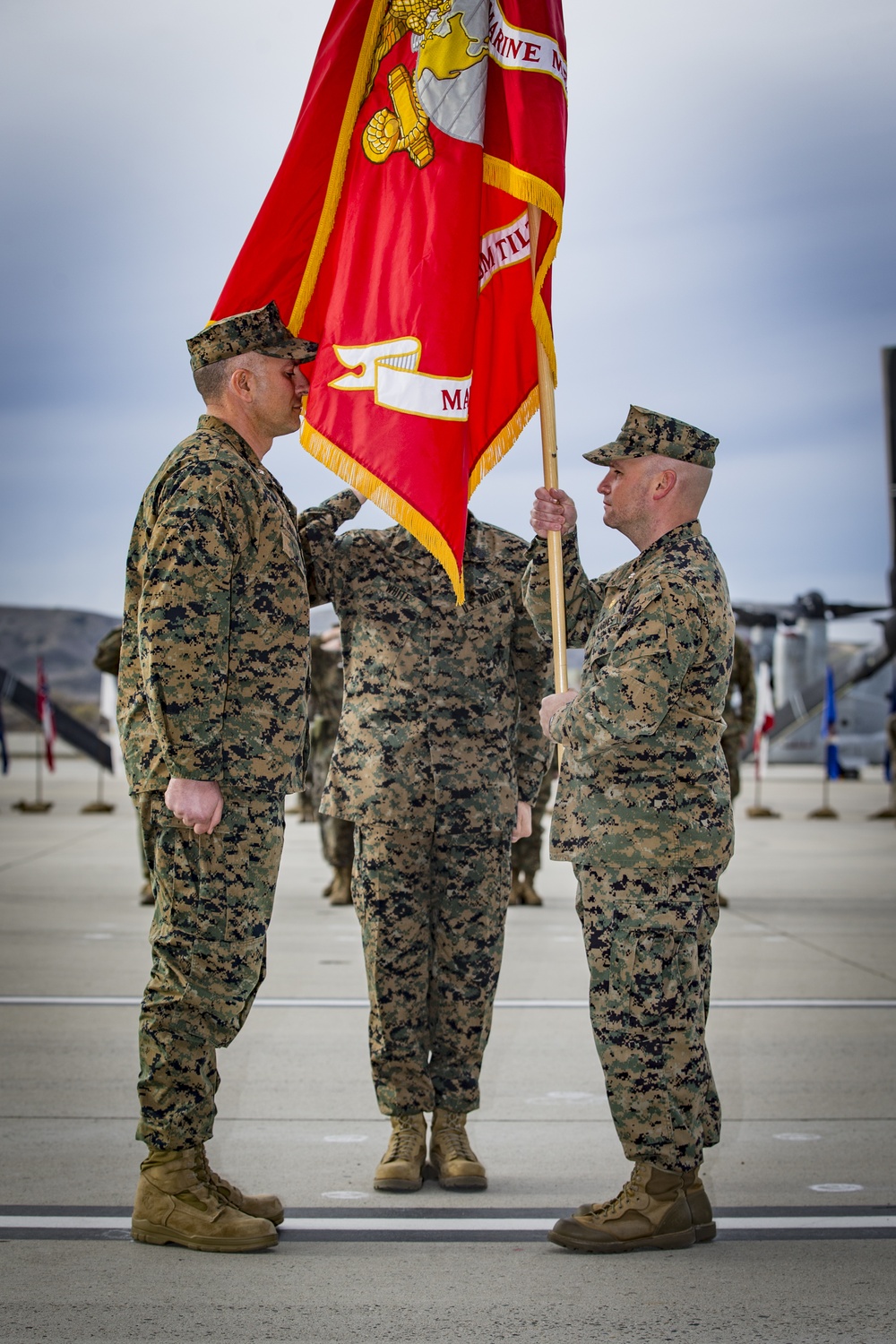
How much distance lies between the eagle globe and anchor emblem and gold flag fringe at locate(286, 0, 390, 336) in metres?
0.07

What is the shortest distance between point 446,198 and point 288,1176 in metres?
2.72

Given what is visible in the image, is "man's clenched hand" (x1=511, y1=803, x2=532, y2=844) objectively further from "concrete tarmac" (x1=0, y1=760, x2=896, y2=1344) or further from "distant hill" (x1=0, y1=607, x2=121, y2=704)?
"distant hill" (x1=0, y1=607, x2=121, y2=704)

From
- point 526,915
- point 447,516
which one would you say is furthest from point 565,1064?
point 526,915

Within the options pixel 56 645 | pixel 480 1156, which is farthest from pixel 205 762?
pixel 56 645

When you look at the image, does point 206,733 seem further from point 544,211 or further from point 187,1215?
point 544,211

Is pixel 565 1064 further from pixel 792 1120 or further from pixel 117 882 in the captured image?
pixel 117 882

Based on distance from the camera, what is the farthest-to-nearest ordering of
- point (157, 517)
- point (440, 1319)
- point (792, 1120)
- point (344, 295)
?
point (792, 1120)
point (344, 295)
point (157, 517)
point (440, 1319)

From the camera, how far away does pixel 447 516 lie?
4039 millimetres

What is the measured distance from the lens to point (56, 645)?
6200 cm

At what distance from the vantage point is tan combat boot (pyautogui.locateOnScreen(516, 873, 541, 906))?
398 inches

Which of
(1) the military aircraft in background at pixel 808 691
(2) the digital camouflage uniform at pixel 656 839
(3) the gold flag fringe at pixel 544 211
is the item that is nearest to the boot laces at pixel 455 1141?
(2) the digital camouflage uniform at pixel 656 839

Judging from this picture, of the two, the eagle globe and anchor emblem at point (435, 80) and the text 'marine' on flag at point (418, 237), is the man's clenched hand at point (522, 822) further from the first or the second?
the eagle globe and anchor emblem at point (435, 80)

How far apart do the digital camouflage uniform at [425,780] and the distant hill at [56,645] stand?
185 ft

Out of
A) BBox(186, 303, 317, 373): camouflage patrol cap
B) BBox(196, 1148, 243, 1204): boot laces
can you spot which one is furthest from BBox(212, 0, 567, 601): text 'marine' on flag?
BBox(196, 1148, 243, 1204): boot laces
